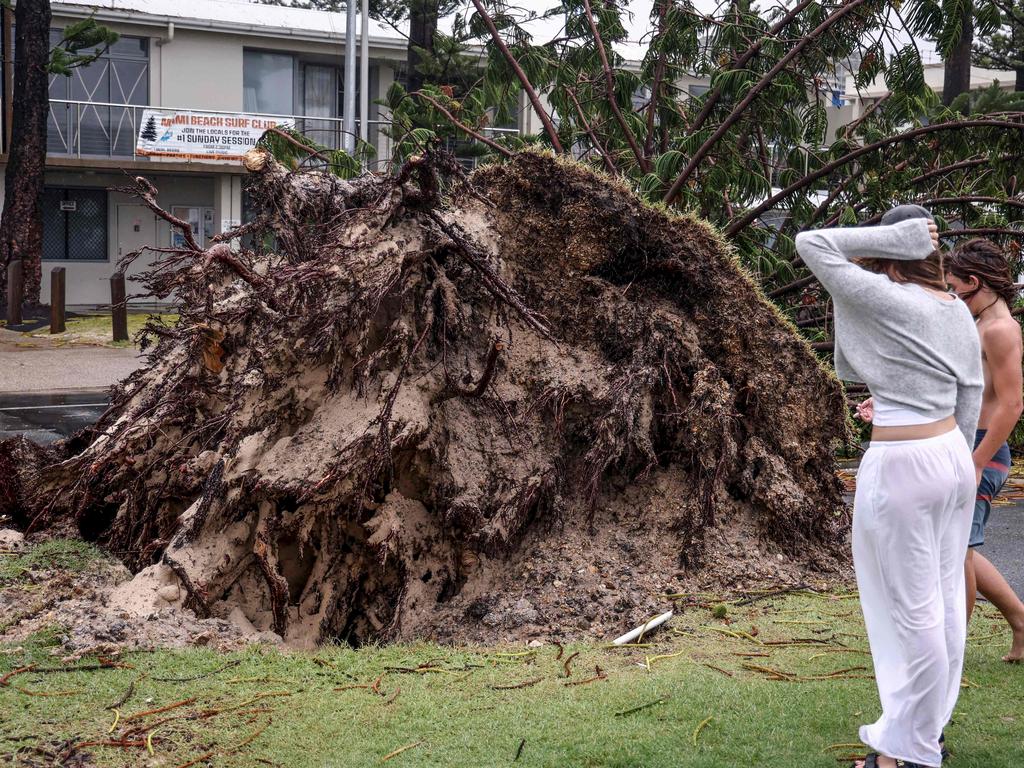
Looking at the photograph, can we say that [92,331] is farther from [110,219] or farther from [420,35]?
[420,35]

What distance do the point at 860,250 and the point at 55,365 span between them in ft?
55.1

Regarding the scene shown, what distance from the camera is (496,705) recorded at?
4273 millimetres

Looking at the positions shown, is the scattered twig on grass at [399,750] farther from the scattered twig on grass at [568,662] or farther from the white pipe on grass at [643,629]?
the white pipe on grass at [643,629]

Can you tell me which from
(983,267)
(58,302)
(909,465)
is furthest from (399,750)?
(58,302)

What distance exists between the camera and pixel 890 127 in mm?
10164

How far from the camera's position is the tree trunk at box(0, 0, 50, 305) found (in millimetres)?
22547

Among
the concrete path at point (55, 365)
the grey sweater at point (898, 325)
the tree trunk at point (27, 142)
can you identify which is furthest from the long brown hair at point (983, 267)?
the tree trunk at point (27, 142)

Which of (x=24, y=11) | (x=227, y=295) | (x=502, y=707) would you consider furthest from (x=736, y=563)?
(x=24, y=11)

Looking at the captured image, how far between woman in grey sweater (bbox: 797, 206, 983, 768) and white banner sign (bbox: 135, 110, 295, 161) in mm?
23742

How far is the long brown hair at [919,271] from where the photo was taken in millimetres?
3648

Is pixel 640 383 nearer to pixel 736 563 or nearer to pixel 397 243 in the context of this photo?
pixel 736 563

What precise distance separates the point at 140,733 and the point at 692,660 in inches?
92.7

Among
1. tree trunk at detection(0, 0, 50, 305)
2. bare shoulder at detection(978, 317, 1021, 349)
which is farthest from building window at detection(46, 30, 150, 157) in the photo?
bare shoulder at detection(978, 317, 1021, 349)

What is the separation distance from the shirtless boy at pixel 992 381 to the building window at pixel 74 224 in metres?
26.9
